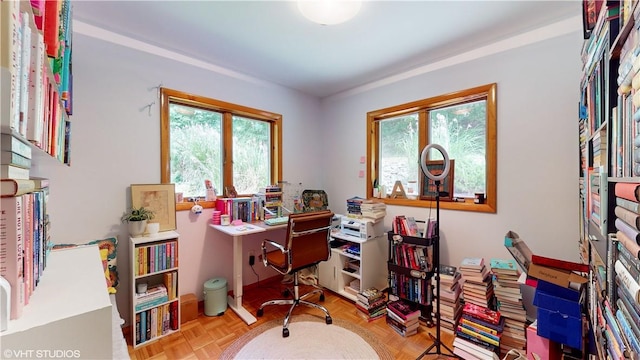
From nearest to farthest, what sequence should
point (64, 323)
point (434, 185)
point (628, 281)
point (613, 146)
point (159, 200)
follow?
point (64, 323), point (628, 281), point (613, 146), point (159, 200), point (434, 185)

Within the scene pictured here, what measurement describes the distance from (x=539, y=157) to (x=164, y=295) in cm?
327

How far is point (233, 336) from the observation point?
2039 mm

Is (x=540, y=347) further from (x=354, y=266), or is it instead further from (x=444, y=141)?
(x=444, y=141)

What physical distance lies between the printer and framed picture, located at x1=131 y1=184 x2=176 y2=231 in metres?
1.69

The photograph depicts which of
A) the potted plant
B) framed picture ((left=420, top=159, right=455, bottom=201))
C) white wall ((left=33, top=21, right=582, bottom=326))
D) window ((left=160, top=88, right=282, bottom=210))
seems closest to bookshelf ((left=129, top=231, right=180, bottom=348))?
the potted plant

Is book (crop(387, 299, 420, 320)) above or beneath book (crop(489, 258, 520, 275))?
beneath

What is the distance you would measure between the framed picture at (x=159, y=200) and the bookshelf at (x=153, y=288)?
0.13 meters

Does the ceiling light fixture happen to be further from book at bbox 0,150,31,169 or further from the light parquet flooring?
the light parquet flooring

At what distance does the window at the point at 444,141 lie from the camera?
2258 millimetres

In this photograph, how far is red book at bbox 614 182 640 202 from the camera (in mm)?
631

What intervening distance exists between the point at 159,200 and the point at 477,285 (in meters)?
2.81

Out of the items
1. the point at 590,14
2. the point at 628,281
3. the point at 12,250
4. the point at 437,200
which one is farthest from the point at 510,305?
the point at 12,250

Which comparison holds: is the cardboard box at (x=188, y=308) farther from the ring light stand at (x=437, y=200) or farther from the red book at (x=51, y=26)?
the red book at (x=51, y=26)

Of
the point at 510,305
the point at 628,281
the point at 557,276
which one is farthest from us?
the point at 510,305
